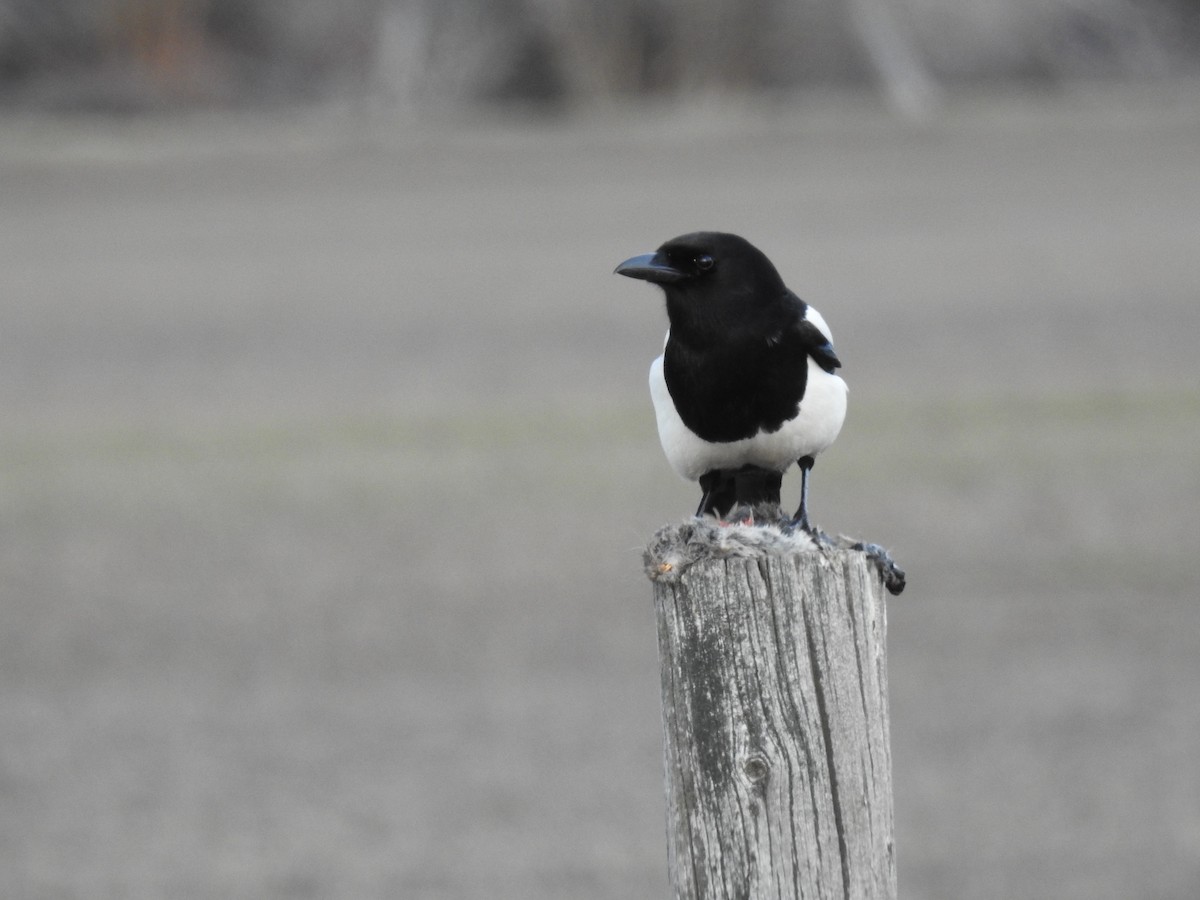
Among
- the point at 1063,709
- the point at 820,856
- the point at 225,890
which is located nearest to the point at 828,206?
the point at 1063,709

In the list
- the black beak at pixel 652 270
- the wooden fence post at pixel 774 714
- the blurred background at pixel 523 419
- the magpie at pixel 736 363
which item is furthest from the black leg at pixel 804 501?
the blurred background at pixel 523 419

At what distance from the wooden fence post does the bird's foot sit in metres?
0.11

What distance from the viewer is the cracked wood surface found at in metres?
2.62

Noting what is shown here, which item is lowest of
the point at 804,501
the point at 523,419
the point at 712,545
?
the point at 712,545

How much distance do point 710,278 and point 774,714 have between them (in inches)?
45.7

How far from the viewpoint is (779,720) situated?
2625 mm

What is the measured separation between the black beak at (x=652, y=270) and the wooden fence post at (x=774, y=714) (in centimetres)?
92

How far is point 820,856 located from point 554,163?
30.7 meters

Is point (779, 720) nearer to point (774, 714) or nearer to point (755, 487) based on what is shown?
point (774, 714)

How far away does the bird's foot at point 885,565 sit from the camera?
2.78 meters

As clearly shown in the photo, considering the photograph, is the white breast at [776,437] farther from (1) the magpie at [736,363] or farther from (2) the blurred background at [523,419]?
(2) the blurred background at [523,419]

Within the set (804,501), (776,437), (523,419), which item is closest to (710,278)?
(776,437)

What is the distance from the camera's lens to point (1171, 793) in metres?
7.95

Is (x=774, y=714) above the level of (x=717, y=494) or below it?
below
